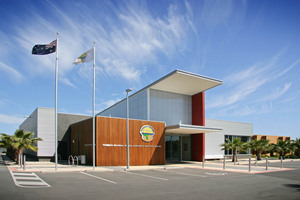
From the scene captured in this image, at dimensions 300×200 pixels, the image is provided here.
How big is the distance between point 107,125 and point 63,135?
8.96m

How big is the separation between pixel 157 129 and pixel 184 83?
6.21 m

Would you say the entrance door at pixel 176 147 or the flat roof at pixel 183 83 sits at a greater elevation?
the flat roof at pixel 183 83

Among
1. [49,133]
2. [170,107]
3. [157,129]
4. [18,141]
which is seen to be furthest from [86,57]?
[170,107]

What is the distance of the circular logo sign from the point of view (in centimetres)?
2363

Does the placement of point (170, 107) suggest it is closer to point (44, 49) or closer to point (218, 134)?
point (218, 134)

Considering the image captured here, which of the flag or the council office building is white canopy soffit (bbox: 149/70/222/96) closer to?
the council office building

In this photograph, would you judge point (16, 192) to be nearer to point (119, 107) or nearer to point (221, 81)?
point (221, 81)

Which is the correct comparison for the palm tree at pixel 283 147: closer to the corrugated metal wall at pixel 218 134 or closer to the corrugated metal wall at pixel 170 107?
the corrugated metal wall at pixel 218 134

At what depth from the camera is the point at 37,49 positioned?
1750 centimetres

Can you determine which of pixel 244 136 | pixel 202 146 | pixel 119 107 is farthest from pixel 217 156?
pixel 119 107

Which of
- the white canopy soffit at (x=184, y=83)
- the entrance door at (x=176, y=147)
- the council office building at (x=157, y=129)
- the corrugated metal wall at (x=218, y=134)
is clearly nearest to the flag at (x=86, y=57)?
the council office building at (x=157, y=129)

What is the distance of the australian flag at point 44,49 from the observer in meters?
17.5

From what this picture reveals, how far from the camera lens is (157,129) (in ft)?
81.7

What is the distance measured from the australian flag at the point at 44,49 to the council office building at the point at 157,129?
22.2 ft
